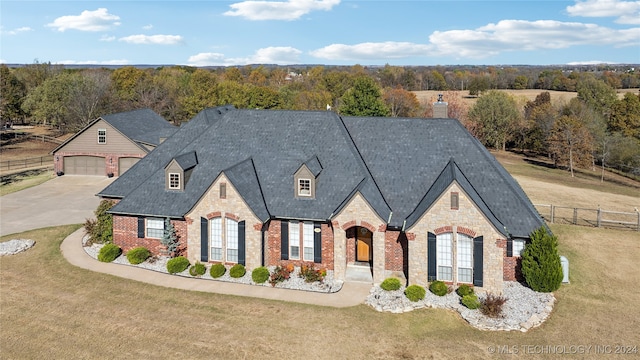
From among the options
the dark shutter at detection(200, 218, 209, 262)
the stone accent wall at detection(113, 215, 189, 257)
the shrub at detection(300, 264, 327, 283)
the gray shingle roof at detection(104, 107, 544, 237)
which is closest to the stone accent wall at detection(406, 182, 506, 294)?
the gray shingle roof at detection(104, 107, 544, 237)

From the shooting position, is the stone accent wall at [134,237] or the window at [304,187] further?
the stone accent wall at [134,237]

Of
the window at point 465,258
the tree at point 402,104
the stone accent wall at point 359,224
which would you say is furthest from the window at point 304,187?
the tree at point 402,104

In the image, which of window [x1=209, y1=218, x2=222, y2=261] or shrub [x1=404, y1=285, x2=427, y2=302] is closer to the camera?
shrub [x1=404, y1=285, x2=427, y2=302]

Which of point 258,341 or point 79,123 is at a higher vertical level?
point 79,123

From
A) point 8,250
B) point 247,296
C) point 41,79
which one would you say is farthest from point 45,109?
point 247,296

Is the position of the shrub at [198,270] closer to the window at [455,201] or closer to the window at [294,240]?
the window at [294,240]

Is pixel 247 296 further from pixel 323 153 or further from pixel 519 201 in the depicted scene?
pixel 519 201

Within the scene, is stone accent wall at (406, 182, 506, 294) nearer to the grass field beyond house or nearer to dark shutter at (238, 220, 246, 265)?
the grass field beyond house
